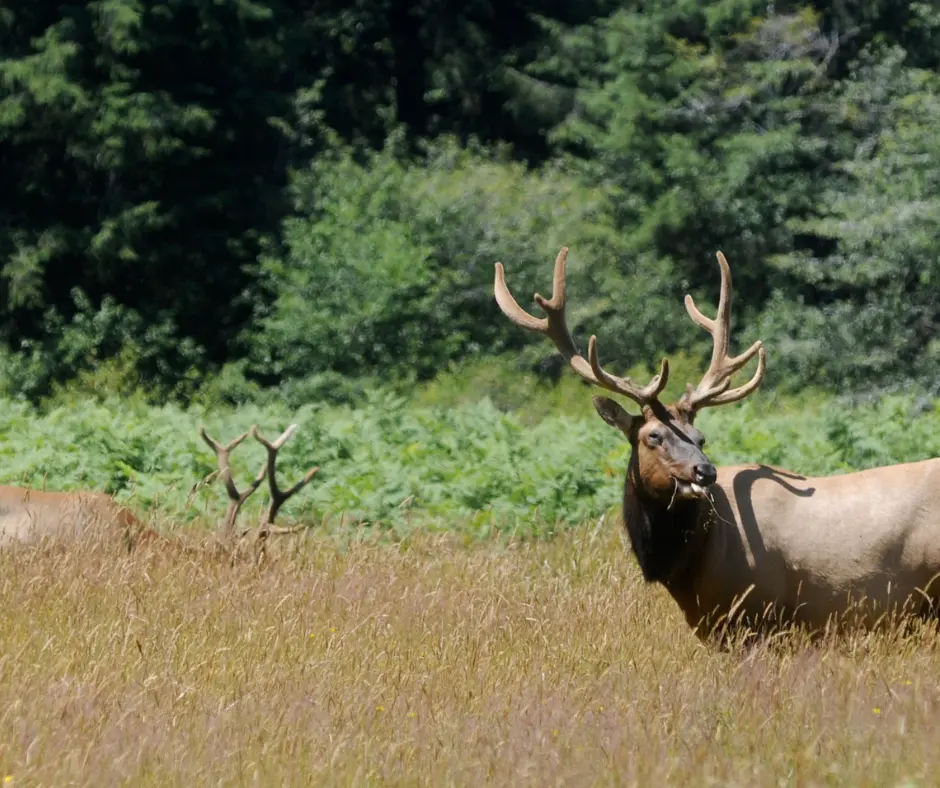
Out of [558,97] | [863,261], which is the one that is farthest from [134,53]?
[863,261]

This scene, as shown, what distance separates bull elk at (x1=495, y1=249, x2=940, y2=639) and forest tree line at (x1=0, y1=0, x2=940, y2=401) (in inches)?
724

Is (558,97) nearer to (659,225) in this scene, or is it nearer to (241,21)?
(659,225)

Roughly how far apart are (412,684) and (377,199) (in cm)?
2217

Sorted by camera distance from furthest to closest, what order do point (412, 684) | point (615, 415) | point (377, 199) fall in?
point (377, 199)
point (615, 415)
point (412, 684)

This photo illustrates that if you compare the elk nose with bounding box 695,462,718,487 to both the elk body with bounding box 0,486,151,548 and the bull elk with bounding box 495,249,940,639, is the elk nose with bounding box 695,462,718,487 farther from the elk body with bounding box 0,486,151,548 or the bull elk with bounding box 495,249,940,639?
the elk body with bounding box 0,486,151,548

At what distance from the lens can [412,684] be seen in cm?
586

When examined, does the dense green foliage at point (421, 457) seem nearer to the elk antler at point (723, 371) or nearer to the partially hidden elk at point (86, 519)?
the partially hidden elk at point (86, 519)

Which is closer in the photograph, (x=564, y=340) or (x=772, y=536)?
(x=772, y=536)

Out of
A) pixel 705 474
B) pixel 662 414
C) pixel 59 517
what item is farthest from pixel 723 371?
pixel 59 517

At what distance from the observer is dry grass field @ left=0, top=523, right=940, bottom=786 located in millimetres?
4699

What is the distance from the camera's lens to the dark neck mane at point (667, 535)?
6871 millimetres

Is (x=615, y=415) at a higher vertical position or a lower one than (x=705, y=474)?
lower

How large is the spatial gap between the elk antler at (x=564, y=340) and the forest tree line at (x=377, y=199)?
17.7 meters

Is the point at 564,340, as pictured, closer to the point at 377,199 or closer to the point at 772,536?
the point at 772,536
